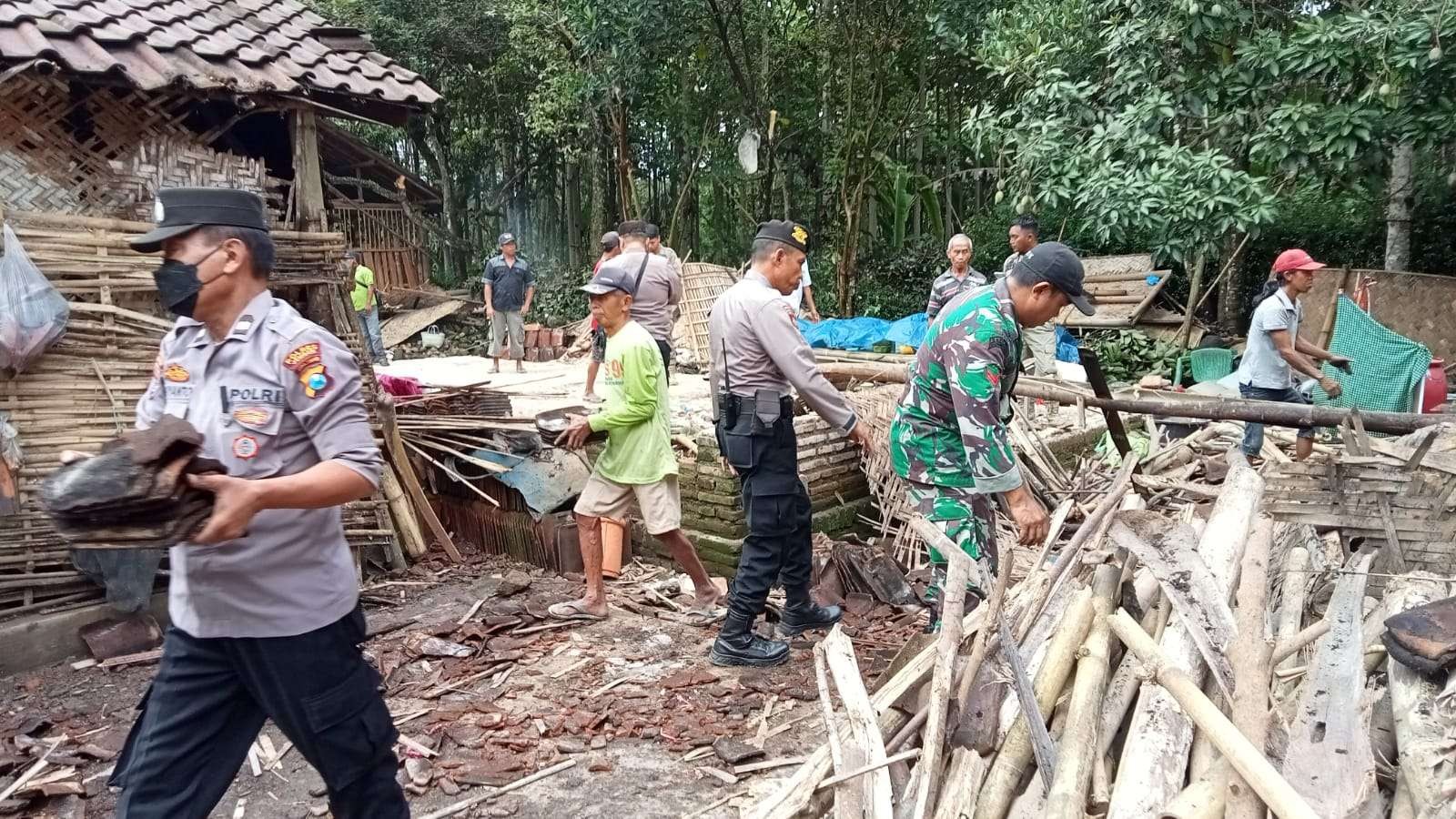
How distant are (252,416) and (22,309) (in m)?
3.44

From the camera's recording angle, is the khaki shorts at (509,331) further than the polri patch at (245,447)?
Yes

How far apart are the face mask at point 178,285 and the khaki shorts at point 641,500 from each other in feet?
10.1

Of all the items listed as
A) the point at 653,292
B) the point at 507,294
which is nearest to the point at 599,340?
the point at 653,292

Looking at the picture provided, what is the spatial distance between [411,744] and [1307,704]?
3393 millimetres

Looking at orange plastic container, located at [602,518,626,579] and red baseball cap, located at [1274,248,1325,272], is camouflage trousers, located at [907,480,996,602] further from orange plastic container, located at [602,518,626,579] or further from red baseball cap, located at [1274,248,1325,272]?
red baseball cap, located at [1274,248,1325,272]

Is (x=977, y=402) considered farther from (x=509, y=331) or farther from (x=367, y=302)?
(x=509, y=331)

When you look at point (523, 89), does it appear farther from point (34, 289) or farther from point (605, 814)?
point (605, 814)

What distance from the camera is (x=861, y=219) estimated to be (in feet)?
61.1

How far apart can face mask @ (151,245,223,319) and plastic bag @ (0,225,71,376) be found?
10.4ft

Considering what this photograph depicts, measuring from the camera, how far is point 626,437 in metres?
5.28

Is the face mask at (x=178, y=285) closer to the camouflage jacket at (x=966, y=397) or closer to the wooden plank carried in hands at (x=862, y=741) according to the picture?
the wooden plank carried in hands at (x=862, y=741)

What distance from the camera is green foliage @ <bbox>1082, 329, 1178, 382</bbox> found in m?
13.8

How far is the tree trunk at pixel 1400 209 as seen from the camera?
12398mm

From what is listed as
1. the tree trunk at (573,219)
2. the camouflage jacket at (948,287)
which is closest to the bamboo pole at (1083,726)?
the camouflage jacket at (948,287)
